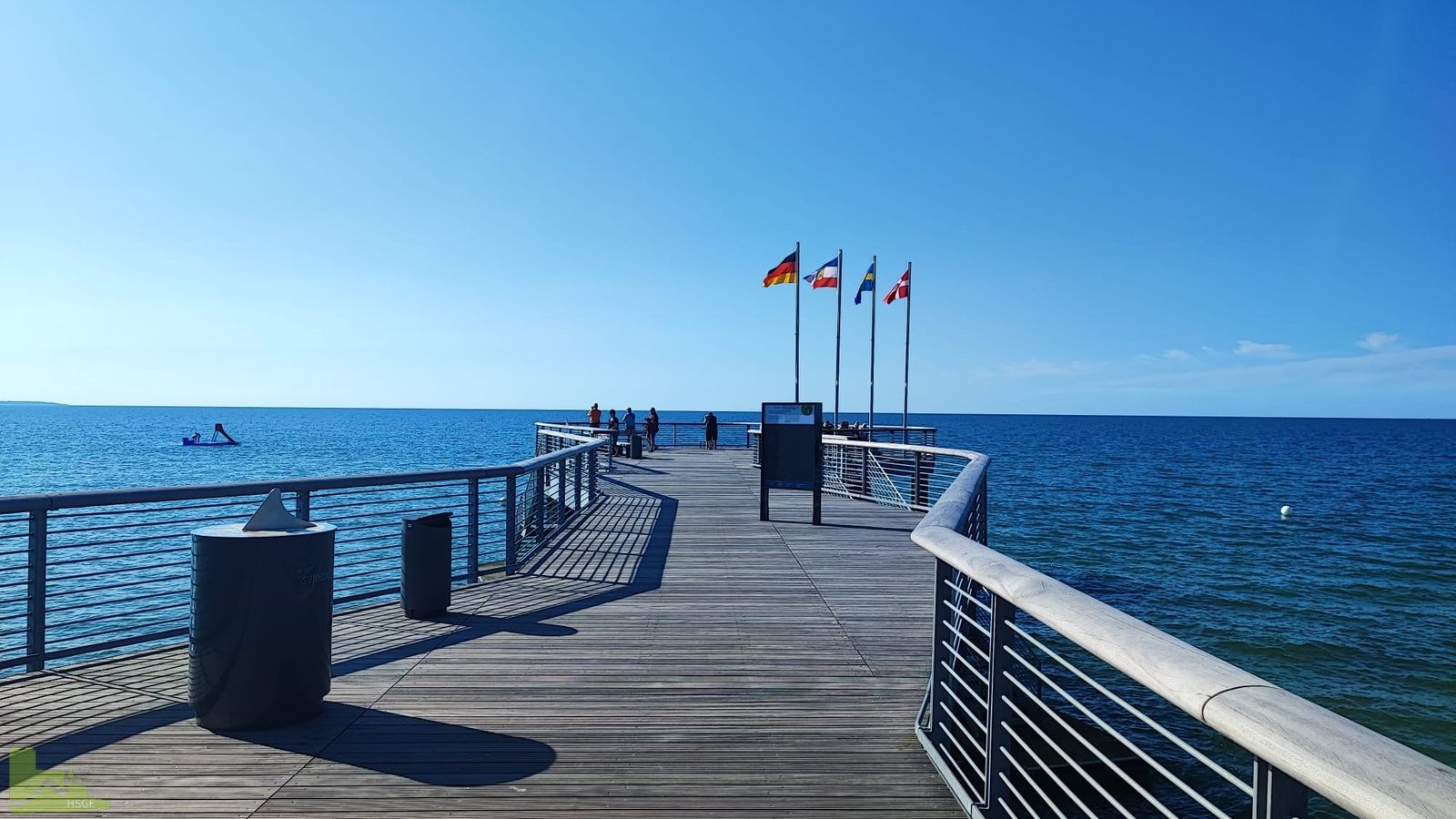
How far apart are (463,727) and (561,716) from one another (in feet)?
1.51

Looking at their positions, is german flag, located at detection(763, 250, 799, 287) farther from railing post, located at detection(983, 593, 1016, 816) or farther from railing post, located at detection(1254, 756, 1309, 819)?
railing post, located at detection(1254, 756, 1309, 819)

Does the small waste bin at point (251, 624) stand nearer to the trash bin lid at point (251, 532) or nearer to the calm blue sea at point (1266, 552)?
the trash bin lid at point (251, 532)

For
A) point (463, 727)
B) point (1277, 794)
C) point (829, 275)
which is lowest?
point (463, 727)

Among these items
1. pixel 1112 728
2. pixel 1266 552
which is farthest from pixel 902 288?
pixel 1112 728

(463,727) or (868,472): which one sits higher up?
(868,472)

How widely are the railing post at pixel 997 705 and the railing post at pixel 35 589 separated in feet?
15.5

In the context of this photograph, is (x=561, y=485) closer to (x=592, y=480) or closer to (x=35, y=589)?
(x=592, y=480)

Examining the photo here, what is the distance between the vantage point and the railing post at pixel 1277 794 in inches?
61.6

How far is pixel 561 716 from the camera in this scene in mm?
4457

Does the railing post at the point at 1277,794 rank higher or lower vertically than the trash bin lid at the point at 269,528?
lower

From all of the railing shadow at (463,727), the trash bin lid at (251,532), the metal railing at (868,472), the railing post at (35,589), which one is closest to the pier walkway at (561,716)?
the railing shadow at (463,727)

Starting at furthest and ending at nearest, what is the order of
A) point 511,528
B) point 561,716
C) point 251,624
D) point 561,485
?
point 561,485, point 511,528, point 561,716, point 251,624

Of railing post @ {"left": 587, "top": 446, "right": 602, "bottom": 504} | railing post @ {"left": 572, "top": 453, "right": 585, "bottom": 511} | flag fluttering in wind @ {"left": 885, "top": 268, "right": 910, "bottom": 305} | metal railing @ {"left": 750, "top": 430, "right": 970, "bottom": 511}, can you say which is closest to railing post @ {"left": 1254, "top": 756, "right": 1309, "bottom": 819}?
railing post @ {"left": 572, "top": 453, "right": 585, "bottom": 511}

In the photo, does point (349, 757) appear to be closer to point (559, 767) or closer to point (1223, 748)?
point (559, 767)
